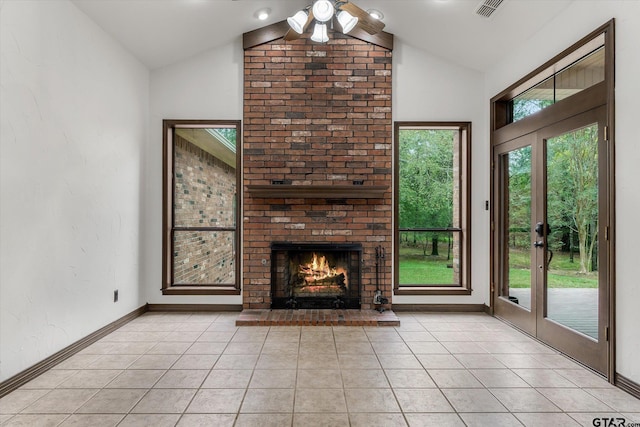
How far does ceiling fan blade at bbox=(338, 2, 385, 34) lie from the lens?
308 cm

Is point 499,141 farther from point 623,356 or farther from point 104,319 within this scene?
point 104,319

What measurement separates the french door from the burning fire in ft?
6.47

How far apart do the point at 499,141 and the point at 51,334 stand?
4.87 m

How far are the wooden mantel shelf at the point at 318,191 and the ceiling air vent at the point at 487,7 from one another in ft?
6.58

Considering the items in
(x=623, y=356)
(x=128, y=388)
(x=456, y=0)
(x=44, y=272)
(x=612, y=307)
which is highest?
(x=456, y=0)

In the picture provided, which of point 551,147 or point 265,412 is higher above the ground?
point 551,147

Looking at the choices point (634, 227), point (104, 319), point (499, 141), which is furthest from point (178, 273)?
point (634, 227)

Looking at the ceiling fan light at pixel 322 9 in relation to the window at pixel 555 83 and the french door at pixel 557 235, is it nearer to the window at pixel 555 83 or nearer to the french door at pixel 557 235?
the window at pixel 555 83

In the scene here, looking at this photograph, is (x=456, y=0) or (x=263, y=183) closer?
(x=456, y=0)

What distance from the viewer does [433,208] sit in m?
4.95

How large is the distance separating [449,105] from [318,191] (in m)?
2.04

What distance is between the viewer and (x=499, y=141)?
4.45m

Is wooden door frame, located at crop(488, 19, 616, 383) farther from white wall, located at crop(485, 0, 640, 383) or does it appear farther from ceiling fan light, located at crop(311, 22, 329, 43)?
ceiling fan light, located at crop(311, 22, 329, 43)

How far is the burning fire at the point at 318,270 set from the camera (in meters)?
4.74
